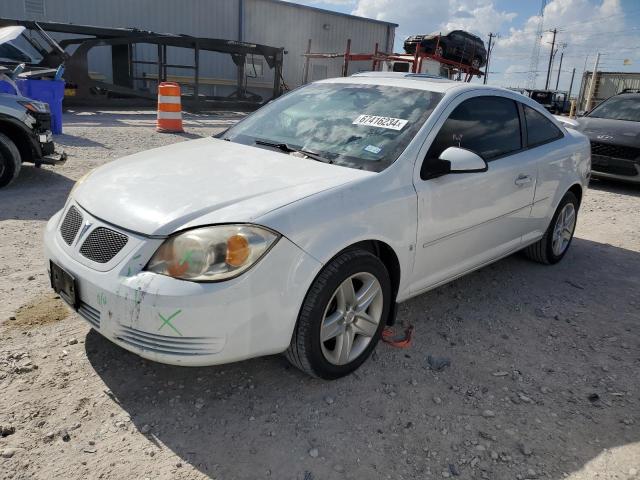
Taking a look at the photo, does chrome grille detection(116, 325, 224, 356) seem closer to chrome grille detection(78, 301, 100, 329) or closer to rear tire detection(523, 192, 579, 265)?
chrome grille detection(78, 301, 100, 329)

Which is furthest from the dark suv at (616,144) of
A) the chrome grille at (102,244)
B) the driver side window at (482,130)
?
the chrome grille at (102,244)

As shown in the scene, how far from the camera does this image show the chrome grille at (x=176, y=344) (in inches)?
89.8

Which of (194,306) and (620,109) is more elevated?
(620,109)

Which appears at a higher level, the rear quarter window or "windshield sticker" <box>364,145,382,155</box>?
the rear quarter window

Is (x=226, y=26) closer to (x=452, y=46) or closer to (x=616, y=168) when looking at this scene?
(x=452, y=46)

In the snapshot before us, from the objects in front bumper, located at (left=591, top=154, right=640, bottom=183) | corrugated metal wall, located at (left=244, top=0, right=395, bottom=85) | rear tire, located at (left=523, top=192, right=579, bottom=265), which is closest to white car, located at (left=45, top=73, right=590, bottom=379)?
rear tire, located at (left=523, top=192, right=579, bottom=265)

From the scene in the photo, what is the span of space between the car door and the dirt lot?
0.48 m

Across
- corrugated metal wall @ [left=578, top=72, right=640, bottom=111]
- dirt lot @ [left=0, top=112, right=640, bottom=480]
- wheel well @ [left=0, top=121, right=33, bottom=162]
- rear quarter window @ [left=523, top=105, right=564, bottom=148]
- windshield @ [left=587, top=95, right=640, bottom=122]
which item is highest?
corrugated metal wall @ [left=578, top=72, right=640, bottom=111]

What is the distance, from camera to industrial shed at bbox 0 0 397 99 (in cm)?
2106

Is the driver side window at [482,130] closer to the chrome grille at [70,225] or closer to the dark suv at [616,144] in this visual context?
the chrome grille at [70,225]

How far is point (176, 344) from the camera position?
2.29 m

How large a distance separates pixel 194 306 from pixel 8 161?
5.17 metres

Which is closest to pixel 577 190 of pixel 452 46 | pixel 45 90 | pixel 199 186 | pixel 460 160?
pixel 460 160

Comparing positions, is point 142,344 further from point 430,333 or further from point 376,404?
point 430,333
